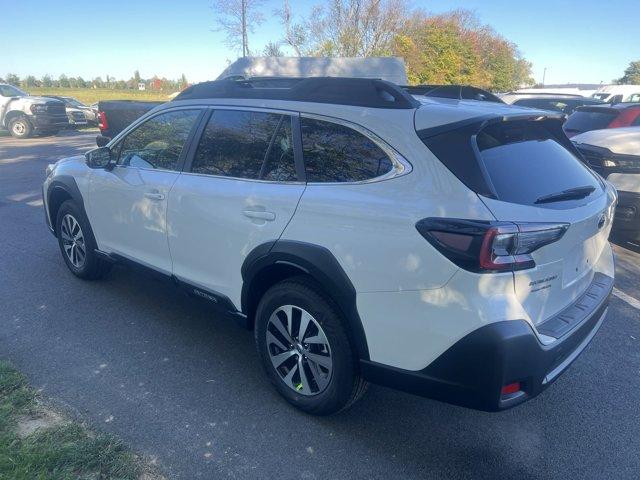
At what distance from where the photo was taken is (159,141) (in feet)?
12.8

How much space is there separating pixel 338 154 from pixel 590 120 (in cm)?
715

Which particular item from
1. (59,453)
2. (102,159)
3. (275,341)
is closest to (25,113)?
(102,159)

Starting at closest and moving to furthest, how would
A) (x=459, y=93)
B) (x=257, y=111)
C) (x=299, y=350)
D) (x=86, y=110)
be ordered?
(x=299, y=350) < (x=257, y=111) < (x=459, y=93) < (x=86, y=110)

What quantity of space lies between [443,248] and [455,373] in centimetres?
57

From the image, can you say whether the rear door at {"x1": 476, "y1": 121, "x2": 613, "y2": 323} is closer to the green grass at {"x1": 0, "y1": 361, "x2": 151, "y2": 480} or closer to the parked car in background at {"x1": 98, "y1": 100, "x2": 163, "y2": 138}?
the green grass at {"x1": 0, "y1": 361, "x2": 151, "y2": 480}

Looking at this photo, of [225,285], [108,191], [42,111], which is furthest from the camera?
[42,111]

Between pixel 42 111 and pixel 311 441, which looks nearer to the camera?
pixel 311 441

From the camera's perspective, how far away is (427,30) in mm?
30078

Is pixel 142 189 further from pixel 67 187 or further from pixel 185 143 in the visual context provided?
pixel 67 187

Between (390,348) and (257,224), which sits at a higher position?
(257,224)

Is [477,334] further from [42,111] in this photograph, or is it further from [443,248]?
[42,111]

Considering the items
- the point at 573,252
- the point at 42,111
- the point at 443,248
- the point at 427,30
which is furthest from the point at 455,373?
the point at 427,30

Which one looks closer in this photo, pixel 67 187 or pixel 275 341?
pixel 275 341

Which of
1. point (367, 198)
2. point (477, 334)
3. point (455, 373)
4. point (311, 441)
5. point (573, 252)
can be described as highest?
point (367, 198)
